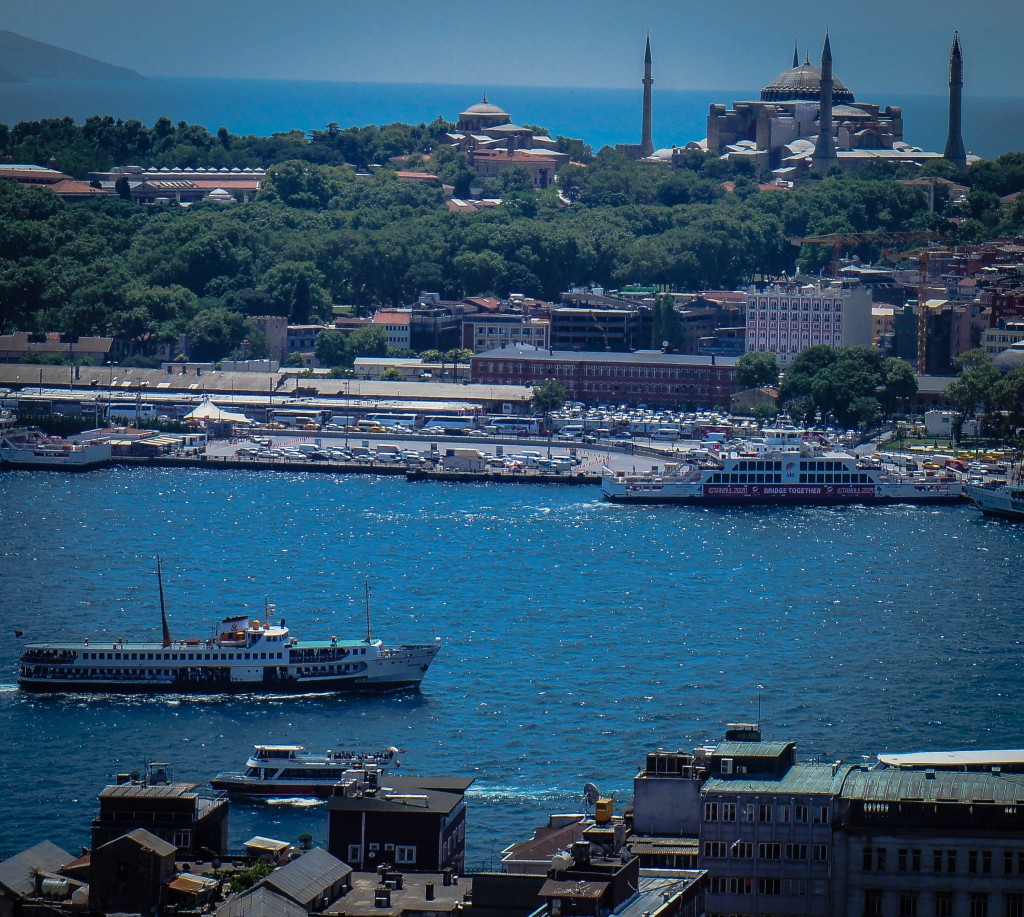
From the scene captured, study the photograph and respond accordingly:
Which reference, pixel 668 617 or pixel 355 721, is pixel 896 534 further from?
pixel 355 721

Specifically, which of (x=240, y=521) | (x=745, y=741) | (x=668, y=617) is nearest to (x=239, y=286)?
(x=240, y=521)

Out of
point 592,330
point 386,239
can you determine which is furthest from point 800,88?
point 592,330

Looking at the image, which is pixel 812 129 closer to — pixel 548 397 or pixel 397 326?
pixel 397 326

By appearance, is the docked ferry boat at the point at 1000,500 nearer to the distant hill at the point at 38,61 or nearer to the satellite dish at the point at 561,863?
the satellite dish at the point at 561,863

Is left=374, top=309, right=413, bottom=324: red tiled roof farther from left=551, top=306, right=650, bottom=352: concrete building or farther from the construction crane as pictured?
the construction crane

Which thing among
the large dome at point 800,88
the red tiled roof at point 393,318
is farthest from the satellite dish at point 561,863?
the large dome at point 800,88

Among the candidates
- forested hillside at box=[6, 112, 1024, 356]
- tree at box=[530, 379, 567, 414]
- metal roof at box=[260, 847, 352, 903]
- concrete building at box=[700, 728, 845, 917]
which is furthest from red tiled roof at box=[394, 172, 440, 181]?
concrete building at box=[700, 728, 845, 917]
